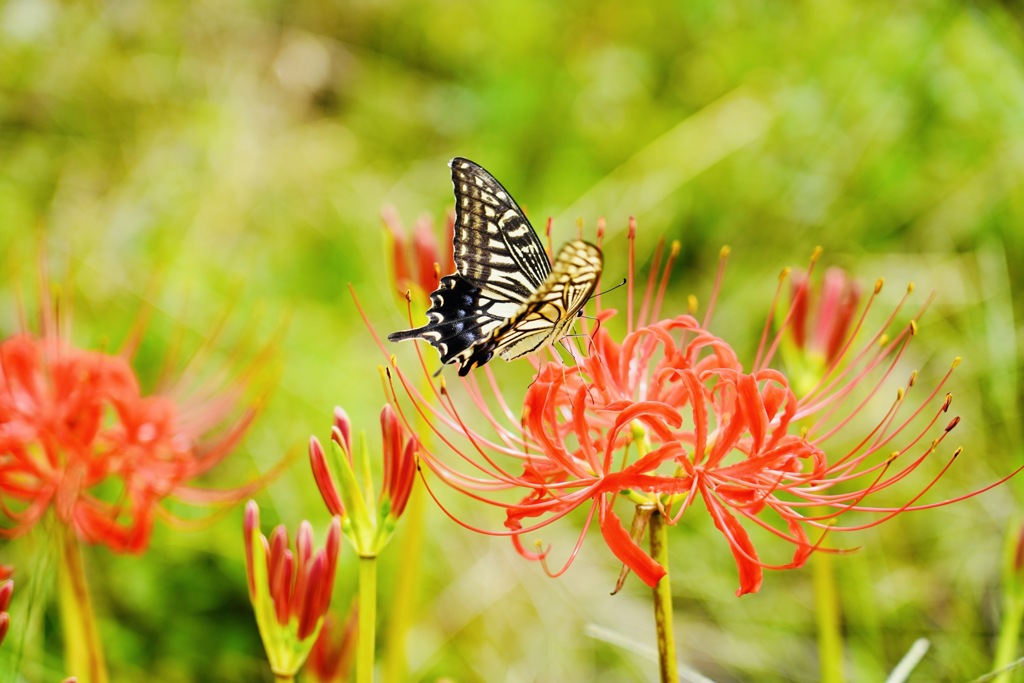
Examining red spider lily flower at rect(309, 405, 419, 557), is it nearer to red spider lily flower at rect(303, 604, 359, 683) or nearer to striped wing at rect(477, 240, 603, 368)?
striped wing at rect(477, 240, 603, 368)

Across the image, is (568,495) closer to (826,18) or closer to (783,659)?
(783,659)

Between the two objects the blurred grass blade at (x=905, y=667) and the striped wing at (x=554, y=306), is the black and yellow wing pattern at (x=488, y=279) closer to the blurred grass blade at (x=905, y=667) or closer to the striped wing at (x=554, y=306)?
the striped wing at (x=554, y=306)

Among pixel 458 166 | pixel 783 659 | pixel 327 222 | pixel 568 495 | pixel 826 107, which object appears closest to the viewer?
pixel 568 495

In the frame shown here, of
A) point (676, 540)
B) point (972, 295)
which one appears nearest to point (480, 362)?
point (676, 540)

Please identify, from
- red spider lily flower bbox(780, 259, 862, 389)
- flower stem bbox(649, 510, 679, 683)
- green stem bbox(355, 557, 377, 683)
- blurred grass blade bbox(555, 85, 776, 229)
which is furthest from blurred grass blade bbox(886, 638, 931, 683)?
blurred grass blade bbox(555, 85, 776, 229)

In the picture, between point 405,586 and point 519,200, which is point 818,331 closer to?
point 405,586

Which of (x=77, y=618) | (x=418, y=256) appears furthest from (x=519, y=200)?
(x=77, y=618)
